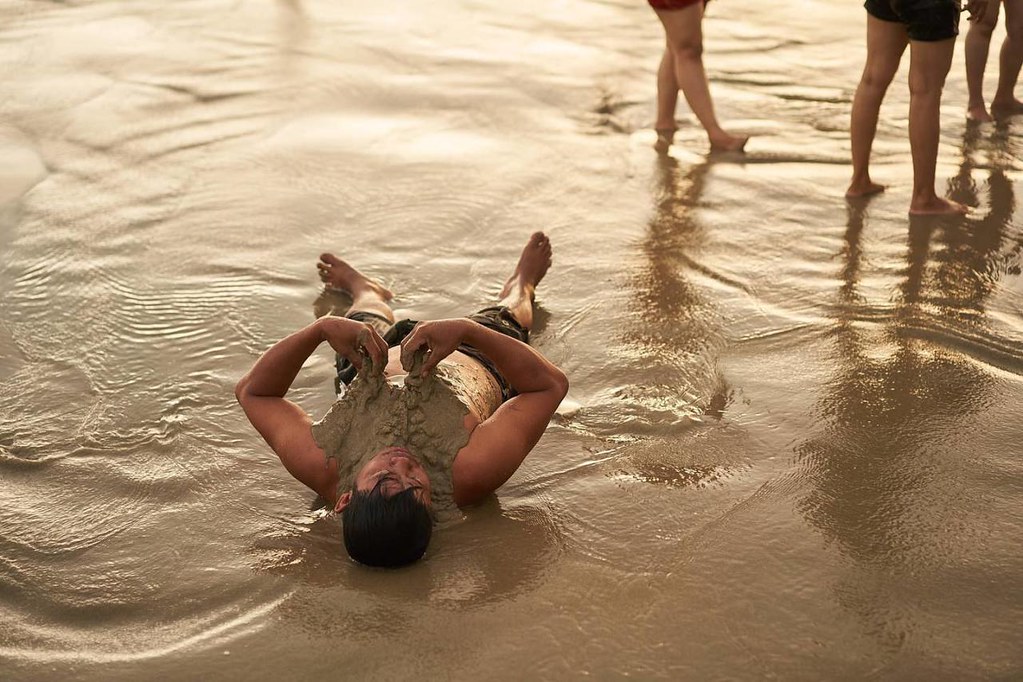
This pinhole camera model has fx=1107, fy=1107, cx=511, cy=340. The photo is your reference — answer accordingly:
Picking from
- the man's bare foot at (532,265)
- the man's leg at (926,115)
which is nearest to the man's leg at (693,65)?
the man's leg at (926,115)

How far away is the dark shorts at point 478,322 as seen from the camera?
3486mm

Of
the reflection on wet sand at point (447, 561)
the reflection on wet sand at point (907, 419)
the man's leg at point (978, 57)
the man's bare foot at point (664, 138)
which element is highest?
the man's leg at point (978, 57)

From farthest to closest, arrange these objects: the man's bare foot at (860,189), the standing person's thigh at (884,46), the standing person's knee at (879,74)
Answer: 1. the man's bare foot at (860,189)
2. the standing person's knee at (879,74)
3. the standing person's thigh at (884,46)

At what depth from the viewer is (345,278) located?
4344 millimetres

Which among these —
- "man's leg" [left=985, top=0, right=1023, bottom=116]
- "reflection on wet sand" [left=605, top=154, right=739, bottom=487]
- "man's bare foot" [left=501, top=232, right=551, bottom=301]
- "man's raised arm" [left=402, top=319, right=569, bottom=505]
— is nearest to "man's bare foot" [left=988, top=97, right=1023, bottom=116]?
"man's leg" [left=985, top=0, right=1023, bottom=116]

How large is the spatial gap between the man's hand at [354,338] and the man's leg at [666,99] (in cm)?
323

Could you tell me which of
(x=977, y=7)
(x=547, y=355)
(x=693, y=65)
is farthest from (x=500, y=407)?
(x=693, y=65)

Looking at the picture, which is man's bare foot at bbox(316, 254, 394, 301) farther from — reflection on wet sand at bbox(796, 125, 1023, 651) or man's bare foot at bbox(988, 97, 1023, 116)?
man's bare foot at bbox(988, 97, 1023, 116)

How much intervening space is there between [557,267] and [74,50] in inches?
178

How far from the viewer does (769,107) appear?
6.32 metres

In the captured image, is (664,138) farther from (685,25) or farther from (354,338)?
(354,338)

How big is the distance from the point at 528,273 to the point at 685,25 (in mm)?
2061

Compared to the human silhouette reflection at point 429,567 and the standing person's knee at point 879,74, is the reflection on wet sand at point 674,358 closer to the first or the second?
the human silhouette reflection at point 429,567

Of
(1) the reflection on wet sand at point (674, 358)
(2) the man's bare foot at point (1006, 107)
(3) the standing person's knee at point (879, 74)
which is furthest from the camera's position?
(2) the man's bare foot at point (1006, 107)
